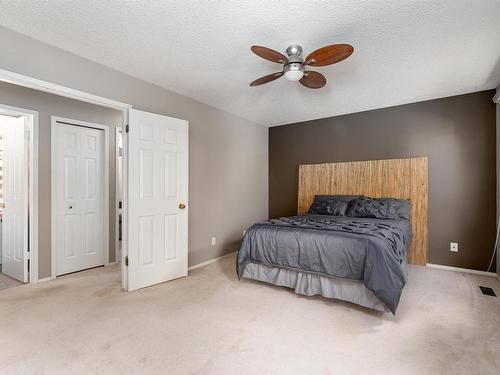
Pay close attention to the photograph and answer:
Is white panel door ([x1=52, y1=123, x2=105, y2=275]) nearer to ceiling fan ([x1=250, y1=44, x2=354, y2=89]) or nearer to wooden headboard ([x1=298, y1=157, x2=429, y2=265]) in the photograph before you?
ceiling fan ([x1=250, y1=44, x2=354, y2=89])

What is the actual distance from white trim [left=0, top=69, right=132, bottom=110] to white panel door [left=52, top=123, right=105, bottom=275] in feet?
3.29

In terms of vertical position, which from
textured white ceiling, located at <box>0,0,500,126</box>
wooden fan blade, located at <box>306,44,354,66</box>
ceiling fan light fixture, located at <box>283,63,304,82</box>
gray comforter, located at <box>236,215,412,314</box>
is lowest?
gray comforter, located at <box>236,215,412,314</box>

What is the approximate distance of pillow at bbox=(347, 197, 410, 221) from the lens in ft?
11.8

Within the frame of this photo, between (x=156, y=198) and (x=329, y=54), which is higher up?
(x=329, y=54)

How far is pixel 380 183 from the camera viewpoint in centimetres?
412

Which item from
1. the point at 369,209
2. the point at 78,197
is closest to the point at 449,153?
the point at 369,209

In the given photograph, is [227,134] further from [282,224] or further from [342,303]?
[342,303]

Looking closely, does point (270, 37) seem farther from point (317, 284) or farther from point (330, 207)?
point (330, 207)

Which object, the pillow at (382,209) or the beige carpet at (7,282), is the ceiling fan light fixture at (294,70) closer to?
the pillow at (382,209)

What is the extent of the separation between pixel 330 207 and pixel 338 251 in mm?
1609

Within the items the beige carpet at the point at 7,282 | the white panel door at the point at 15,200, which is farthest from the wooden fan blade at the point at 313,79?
the beige carpet at the point at 7,282

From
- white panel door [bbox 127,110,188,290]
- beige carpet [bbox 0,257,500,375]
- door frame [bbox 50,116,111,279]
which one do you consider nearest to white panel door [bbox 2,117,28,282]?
door frame [bbox 50,116,111,279]

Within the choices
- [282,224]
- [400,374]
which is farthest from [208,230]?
[400,374]

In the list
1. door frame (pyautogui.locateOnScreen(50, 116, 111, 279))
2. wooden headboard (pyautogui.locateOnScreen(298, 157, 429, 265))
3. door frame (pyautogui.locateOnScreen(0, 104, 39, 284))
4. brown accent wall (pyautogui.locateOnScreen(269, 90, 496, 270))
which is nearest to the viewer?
door frame (pyautogui.locateOnScreen(0, 104, 39, 284))
